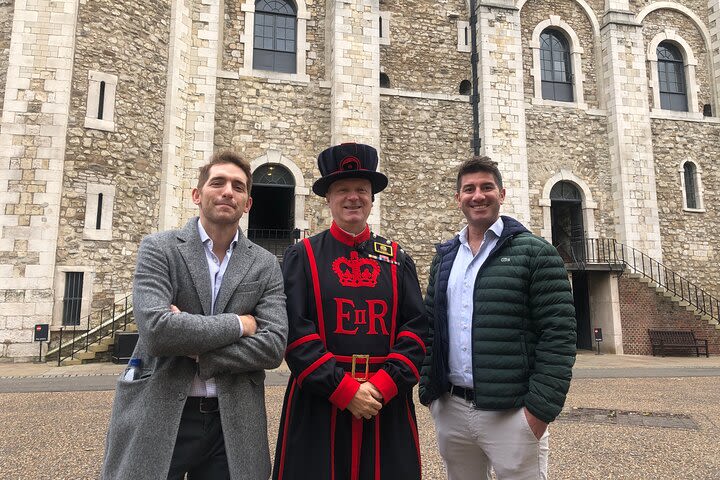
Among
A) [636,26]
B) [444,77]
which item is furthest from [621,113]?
[444,77]

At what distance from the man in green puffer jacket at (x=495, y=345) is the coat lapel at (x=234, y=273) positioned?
1.15m

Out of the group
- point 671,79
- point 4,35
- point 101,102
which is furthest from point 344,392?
point 671,79

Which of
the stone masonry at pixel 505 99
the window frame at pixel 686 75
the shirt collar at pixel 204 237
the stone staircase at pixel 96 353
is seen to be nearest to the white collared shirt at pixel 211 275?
the shirt collar at pixel 204 237

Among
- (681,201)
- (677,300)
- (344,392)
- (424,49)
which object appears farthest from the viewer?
(681,201)

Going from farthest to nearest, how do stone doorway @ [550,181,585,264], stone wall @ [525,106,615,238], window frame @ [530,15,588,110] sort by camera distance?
1. window frame @ [530,15,588,110]
2. stone doorway @ [550,181,585,264]
3. stone wall @ [525,106,615,238]

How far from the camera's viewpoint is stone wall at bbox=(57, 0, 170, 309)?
1101 centimetres

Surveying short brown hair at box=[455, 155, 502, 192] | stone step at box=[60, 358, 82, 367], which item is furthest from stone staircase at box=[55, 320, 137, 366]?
short brown hair at box=[455, 155, 502, 192]

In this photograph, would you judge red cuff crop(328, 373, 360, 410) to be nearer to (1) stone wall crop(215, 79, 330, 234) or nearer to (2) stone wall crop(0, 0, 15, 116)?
(1) stone wall crop(215, 79, 330, 234)

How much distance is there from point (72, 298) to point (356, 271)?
10.7 m

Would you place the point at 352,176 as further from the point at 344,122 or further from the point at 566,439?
the point at 344,122

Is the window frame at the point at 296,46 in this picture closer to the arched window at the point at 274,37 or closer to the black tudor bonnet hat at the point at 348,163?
the arched window at the point at 274,37

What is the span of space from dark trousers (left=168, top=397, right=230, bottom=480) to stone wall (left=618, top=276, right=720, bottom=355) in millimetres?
15023

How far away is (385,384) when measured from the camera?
2.14 metres

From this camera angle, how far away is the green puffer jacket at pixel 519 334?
2309 mm
